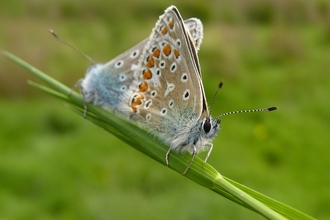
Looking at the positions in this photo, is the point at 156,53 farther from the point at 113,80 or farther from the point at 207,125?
the point at 113,80

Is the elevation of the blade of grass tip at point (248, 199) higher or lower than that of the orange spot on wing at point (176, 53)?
lower

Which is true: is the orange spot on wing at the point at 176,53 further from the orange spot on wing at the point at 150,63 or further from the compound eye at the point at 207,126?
the compound eye at the point at 207,126

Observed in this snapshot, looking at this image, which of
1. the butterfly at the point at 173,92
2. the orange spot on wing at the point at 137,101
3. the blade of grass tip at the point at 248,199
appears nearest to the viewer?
the blade of grass tip at the point at 248,199

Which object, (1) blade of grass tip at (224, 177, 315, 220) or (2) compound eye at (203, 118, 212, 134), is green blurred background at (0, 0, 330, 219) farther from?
(1) blade of grass tip at (224, 177, 315, 220)

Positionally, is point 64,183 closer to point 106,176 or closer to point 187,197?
point 106,176

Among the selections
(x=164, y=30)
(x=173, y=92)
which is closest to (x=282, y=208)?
(x=173, y=92)

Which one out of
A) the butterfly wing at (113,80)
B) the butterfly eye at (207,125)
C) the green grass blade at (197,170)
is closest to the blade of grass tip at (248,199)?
the green grass blade at (197,170)
